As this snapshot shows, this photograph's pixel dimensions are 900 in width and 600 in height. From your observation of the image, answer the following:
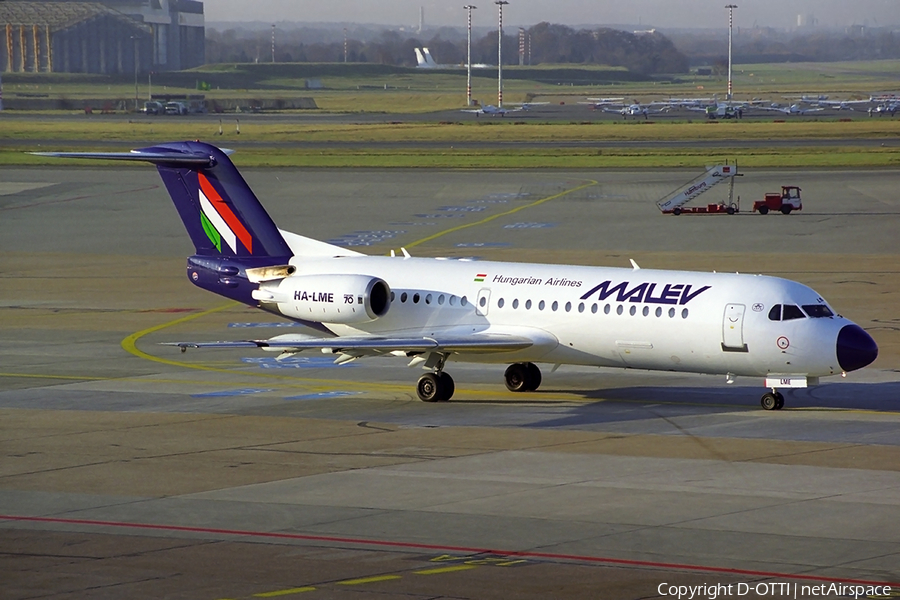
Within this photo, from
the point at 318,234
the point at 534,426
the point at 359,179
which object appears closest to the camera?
the point at 534,426

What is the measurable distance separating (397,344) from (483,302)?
2.84 m

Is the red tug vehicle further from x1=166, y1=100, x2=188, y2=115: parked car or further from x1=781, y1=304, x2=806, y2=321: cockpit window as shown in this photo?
x1=166, y1=100, x2=188, y2=115: parked car

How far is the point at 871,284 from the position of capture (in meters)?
48.0

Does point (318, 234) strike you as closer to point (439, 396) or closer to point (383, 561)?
point (439, 396)

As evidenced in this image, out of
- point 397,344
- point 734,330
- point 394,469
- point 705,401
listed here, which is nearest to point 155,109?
point 397,344

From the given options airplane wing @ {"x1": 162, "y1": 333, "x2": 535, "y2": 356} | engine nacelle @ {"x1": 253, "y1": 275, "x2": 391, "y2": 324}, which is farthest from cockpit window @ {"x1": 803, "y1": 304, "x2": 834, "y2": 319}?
engine nacelle @ {"x1": 253, "y1": 275, "x2": 391, "y2": 324}

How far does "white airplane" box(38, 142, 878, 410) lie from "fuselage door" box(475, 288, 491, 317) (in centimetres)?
3

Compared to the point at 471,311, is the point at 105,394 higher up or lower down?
lower down

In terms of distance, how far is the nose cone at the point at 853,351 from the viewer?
90.6 feet

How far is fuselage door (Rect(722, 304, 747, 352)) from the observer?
92.8ft

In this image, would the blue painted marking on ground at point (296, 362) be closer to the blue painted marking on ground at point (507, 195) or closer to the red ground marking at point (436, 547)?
the red ground marking at point (436, 547)

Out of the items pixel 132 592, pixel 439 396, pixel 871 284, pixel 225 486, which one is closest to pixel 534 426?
pixel 439 396

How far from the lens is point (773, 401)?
2927cm

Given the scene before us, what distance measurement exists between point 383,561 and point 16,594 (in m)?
4.88
